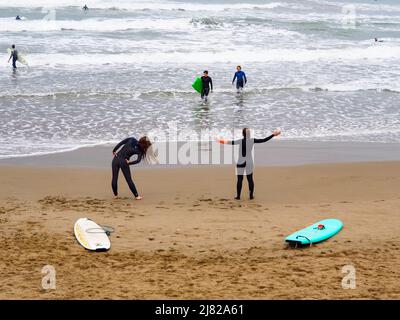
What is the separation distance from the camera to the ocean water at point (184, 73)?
1775 centimetres

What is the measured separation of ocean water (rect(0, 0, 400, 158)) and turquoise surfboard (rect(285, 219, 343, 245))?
712cm

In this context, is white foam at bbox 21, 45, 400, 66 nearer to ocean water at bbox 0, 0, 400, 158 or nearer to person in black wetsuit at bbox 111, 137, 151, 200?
ocean water at bbox 0, 0, 400, 158

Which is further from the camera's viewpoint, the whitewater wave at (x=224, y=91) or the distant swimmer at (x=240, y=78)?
the distant swimmer at (x=240, y=78)

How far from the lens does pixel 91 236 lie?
9.01 metres

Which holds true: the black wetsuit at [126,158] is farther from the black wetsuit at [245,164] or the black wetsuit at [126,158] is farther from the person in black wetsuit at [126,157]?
the black wetsuit at [245,164]

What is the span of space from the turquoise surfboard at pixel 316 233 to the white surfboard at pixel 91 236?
99.8 inches

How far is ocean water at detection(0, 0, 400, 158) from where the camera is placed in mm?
17755

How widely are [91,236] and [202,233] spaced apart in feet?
5.46

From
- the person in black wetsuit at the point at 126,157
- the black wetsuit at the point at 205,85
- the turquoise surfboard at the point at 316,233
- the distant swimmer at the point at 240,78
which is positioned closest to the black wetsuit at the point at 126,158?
the person in black wetsuit at the point at 126,157

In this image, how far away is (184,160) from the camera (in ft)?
47.3

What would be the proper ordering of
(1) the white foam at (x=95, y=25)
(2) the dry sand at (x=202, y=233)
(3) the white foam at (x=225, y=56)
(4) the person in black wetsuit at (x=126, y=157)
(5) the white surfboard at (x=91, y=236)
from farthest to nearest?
(1) the white foam at (x=95, y=25)
(3) the white foam at (x=225, y=56)
(4) the person in black wetsuit at (x=126, y=157)
(5) the white surfboard at (x=91, y=236)
(2) the dry sand at (x=202, y=233)
